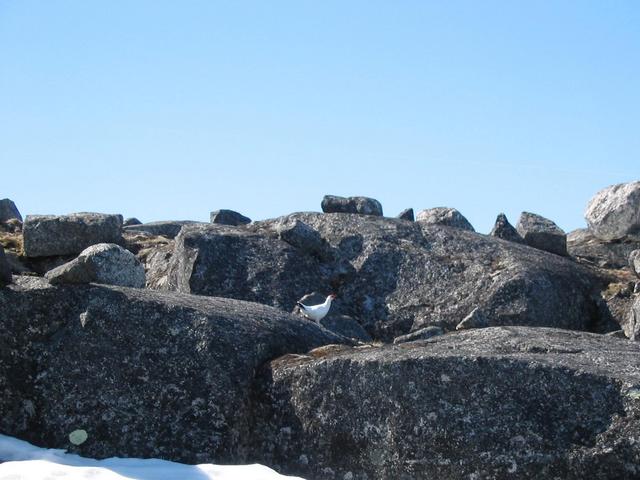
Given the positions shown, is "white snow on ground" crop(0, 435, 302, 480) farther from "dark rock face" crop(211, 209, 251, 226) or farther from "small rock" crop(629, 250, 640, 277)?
"dark rock face" crop(211, 209, 251, 226)

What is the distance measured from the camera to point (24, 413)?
13516 millimetres

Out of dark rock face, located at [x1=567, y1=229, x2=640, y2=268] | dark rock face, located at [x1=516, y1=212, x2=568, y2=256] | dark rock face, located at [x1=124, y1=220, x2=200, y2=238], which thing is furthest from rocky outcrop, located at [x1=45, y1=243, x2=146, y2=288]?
dark rock face, located at [x1=124, y1=220, x2=200, y2=238]

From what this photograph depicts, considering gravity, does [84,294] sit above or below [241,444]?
above

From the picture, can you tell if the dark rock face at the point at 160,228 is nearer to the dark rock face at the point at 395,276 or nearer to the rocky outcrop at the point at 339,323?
the dark rock face at the point at 395,276

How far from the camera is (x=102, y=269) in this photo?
16.5 metres

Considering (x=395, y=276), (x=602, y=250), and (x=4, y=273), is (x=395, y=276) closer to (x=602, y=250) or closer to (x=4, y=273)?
(x=602, y=250)

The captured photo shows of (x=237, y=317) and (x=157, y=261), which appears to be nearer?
(x=237, y=317)

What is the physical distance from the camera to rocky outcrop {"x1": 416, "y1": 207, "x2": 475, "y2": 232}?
1284 inches

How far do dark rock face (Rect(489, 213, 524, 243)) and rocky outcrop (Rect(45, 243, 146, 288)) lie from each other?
15.1m

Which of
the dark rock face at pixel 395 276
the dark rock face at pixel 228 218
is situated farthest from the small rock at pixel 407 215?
the dark rock face at pixel 228 218

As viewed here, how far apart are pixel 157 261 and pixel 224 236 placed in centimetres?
358

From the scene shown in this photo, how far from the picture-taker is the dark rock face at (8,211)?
41.8 meters

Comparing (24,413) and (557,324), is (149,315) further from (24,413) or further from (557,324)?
(557,324)

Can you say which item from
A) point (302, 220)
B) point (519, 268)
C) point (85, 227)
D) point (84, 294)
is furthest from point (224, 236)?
point (84, 294)
